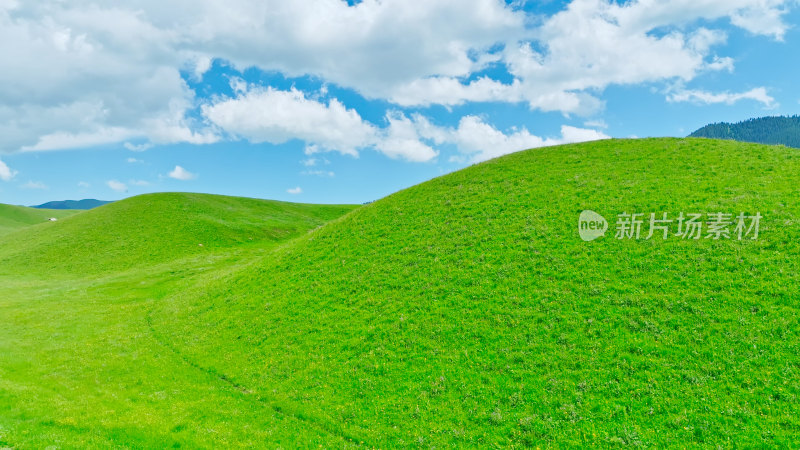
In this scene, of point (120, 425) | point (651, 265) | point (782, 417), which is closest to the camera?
point (782, 417)

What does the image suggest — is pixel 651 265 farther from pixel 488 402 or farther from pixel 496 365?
pixel 488 402

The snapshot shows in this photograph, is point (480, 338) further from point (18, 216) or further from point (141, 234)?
point (18, 216)

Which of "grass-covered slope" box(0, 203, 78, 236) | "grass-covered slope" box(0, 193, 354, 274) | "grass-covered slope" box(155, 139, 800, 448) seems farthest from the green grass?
"grass-covered slope" box(0, 203, 78, 236)

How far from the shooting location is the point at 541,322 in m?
19.1

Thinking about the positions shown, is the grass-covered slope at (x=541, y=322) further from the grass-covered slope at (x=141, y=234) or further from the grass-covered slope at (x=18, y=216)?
the grass-covered slope at (x=18, y=216)

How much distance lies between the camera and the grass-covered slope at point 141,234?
61.9 metres

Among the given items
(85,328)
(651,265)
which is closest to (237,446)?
(651,265)

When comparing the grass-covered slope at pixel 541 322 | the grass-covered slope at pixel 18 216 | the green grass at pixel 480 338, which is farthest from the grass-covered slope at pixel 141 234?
the grass-covered slope at pixel 18 216

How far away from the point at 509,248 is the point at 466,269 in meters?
3.69

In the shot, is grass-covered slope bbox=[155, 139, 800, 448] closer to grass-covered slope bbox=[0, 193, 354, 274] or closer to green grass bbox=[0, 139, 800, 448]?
green grass bbox=[0, 139, 800, 448]

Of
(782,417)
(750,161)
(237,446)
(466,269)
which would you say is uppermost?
(750,161)

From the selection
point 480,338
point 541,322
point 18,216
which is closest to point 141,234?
point 480,338

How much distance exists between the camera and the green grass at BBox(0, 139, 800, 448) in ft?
46.5

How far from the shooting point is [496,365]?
675 inches
